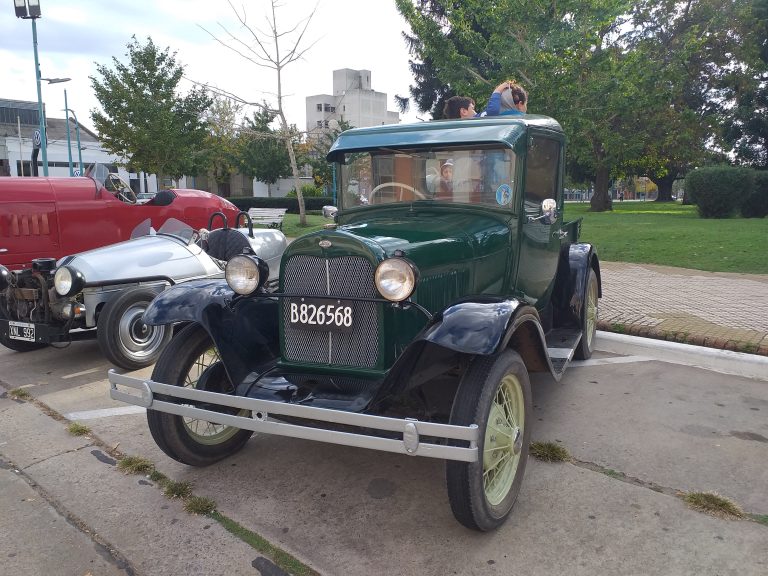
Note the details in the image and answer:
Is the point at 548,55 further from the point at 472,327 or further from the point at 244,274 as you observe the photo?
the point at 472,327

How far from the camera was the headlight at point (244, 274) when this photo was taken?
3336mm

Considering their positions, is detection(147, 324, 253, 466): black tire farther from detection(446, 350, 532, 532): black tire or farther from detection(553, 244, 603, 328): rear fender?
detection(553, 244, 603, 328): rear fender

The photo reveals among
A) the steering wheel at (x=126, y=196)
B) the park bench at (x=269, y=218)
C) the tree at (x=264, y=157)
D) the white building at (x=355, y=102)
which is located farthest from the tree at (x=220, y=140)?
the white building at (x=355, y=102)

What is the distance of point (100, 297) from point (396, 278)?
12.5 feet

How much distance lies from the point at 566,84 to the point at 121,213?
43.1 ft

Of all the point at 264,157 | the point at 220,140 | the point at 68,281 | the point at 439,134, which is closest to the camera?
the point at 439,134

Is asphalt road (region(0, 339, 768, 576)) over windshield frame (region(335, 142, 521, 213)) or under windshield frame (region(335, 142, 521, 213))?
under

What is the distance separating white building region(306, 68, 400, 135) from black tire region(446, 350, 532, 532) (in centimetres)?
6842

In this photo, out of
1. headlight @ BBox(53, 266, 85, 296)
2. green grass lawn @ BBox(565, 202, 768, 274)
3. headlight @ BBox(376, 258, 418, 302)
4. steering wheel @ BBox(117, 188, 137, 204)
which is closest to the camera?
headlight @ BBox(376, 258, 418, 302)

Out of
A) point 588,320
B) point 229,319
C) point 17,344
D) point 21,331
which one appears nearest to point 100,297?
point 21,331

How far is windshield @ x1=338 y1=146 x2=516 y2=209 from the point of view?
3.80 meters

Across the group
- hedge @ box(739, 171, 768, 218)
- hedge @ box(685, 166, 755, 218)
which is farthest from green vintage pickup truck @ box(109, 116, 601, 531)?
hedge @ box(739, 171, 768, 218)

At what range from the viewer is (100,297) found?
17.8 ft

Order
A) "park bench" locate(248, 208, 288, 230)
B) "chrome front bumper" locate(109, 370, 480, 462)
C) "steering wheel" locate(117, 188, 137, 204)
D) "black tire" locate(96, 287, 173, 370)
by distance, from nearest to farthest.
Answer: "chrome front bumper" locate(109, 370, 480, 462), "black tire" locate(96, 287, 173, 370), "steering wheel" locate(117, 188, 137, 204), "park bench" locate(248, 208, 288, 230)
